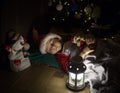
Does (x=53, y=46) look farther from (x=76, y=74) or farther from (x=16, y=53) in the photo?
(x=76, y=74)

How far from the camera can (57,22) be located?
122 inches

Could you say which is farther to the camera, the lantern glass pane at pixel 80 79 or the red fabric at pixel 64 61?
the red fabric at pixel 64 61

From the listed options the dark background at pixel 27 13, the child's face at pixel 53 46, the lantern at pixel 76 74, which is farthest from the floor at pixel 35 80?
the dark background at pixel 27 13

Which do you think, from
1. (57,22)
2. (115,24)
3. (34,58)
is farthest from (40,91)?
(115,24)

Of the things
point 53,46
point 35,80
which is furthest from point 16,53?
point 53,46

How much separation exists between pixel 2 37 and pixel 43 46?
489mm

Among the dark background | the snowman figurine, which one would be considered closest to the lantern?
the snowman figurine

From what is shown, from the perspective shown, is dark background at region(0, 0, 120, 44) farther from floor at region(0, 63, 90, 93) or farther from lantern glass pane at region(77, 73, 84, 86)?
lantern glass pane at region(77, 73, 84, 86)

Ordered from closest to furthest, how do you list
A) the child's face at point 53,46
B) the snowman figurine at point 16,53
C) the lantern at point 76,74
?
the lantern at point 76,74
the snowman figurine at point 16,53
the child's face at point 53,46

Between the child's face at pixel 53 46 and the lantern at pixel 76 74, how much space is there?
0.62 m

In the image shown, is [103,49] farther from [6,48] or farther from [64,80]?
[6,48]

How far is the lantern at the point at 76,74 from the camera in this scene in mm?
1976

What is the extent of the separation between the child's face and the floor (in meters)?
0.24

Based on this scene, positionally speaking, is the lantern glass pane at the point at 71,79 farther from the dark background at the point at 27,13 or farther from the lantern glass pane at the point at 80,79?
the dark background at the point at 27,13
